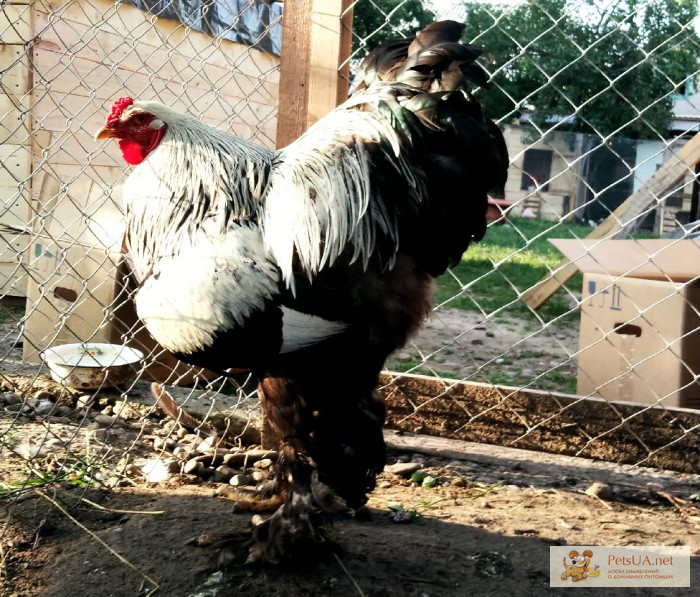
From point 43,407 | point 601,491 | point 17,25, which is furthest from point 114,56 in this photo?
point 601,491

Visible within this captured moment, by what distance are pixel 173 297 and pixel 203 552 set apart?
98 cm

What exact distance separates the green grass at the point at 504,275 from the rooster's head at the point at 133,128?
119 inches

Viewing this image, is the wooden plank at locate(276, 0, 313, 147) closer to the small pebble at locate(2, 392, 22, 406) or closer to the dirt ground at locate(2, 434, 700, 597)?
the dirt ground at locate(2, 434, 700, 597)

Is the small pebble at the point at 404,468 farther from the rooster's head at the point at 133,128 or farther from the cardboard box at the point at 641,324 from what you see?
the rooster's head at the point at 133,128

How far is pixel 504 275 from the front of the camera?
6062mm

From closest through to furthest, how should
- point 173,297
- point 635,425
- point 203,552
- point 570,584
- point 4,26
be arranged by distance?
1. point 173,297
2. point 570,584
3. point 203,552
4. point 635,425
5. point 4,26

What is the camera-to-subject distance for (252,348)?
88.9 inches

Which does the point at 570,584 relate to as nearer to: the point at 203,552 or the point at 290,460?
the point at 290,460

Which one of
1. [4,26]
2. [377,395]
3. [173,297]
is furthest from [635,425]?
[4,26]

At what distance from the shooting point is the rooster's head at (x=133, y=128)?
8.45 feet

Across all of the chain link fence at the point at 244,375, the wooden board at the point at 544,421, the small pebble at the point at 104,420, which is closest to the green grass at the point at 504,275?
the chain link fence at the point at 244,375

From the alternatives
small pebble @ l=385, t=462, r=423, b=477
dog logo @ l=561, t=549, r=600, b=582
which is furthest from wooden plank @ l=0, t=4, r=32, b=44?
dog logo @ l=561, t=549, r=600, b=582

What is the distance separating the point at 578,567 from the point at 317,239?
146 centimetres

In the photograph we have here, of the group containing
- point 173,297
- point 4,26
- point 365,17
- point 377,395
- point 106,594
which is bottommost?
point 106,594
